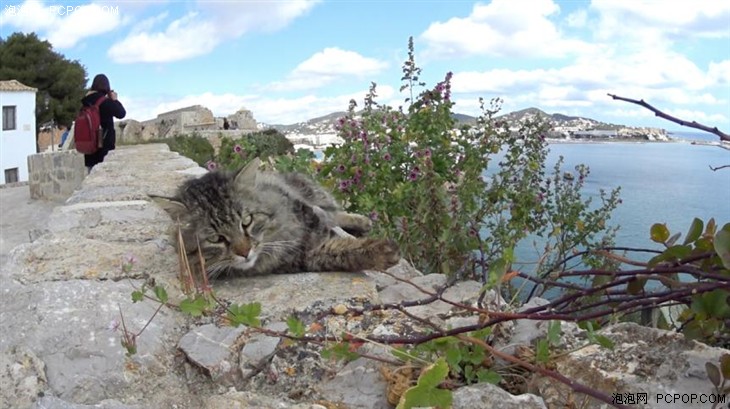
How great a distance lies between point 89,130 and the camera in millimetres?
8320

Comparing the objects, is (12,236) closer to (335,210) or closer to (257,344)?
(335,210)

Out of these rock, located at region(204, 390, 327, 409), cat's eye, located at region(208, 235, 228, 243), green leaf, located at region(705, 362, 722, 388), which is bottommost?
rock, located at region(204, 390, 327, 409)

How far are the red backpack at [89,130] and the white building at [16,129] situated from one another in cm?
2106

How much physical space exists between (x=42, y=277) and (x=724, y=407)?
6.67 ft

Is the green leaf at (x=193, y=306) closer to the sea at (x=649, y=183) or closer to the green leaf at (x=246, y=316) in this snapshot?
the green leaf at (x=246, y=316)

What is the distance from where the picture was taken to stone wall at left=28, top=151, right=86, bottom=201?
13531 mm

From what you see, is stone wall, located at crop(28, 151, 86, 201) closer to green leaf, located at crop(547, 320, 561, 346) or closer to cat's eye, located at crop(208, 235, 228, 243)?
cat's eye, located at crop(208, 235, 228, 243)

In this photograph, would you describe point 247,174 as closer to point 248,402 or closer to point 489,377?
point 248,402

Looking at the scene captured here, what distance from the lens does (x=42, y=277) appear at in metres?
2.14

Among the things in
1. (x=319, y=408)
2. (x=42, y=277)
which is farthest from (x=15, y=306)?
(x=319, y=408)

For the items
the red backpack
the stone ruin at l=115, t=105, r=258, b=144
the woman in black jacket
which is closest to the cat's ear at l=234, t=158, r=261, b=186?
the red backpack

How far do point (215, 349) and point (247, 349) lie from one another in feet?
0.32

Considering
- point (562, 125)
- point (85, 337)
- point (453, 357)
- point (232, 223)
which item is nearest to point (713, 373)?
point (453, 357)

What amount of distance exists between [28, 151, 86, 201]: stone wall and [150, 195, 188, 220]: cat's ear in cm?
1186
